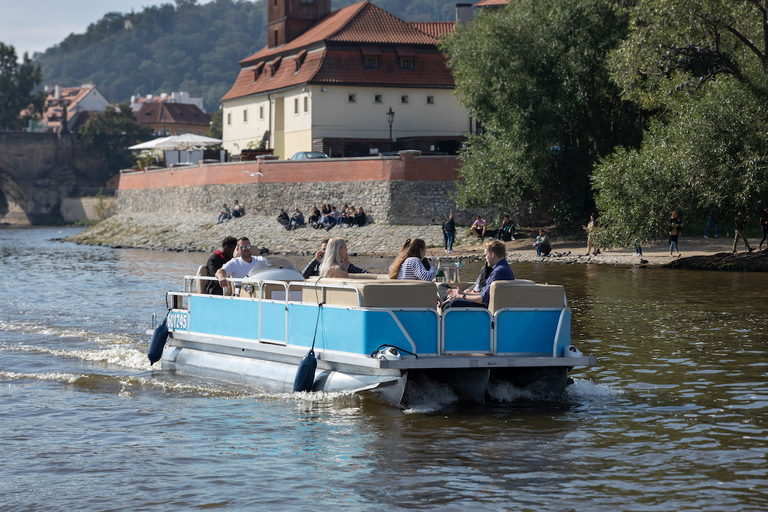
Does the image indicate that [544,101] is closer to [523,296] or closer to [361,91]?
[361,91]

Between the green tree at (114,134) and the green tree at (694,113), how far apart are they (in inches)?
3213

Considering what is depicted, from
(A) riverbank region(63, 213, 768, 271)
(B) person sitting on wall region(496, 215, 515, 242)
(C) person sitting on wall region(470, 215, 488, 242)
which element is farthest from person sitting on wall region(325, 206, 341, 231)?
(B) person sitting on wall region(496, 215, 515, 242)

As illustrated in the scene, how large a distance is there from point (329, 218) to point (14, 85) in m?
73.8

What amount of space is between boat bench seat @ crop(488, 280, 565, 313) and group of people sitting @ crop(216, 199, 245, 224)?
140 feet

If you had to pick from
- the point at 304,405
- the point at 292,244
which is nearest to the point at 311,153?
the point at 292,244

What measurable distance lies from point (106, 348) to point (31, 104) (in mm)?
104280

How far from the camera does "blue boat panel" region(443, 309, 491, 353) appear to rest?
411 inches

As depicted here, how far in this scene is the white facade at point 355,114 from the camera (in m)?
56.8

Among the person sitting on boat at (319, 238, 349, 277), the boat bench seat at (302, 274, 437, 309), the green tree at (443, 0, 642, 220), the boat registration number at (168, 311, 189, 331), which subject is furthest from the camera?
the green tree at (443, 0, 642, 220)

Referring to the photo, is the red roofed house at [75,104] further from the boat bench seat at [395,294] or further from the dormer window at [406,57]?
the boat bench seat at [395,294]

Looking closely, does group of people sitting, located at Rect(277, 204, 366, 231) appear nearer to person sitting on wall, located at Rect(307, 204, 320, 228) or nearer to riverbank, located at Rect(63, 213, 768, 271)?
person sitting on wall, located at Rect(307, 204, 320, 228)

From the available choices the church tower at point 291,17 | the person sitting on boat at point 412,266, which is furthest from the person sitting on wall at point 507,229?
the church tower at point 291,17

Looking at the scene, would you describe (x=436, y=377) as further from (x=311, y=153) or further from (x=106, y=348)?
(x=311, y=153)

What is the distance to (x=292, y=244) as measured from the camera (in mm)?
45500
